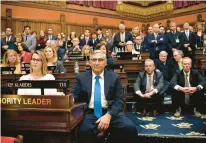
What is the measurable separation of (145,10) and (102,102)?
1138 cm

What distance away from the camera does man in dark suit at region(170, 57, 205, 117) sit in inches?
151

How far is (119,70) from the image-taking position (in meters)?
4.09

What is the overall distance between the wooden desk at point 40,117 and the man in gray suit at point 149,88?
7.85 ft

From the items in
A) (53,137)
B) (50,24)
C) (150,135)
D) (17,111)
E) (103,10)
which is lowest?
(150,135)

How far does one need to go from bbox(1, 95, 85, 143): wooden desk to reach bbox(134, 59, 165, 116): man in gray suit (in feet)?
7.85

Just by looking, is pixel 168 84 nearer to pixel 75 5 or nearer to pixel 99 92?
pixel 99 92

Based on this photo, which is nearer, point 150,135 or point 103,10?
point 150,135

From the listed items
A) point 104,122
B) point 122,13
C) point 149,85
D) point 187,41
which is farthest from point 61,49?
point 122,13

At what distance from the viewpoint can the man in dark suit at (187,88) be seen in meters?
3.85

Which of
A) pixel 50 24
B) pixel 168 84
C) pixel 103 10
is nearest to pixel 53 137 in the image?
pixel 168 84

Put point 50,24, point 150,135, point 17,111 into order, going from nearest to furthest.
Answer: point 17,111 → point 150,135 → point 50,24

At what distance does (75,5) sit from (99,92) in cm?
868

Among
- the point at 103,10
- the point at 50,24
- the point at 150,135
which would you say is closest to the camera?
the point at 150,135

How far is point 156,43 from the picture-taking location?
641 cm
